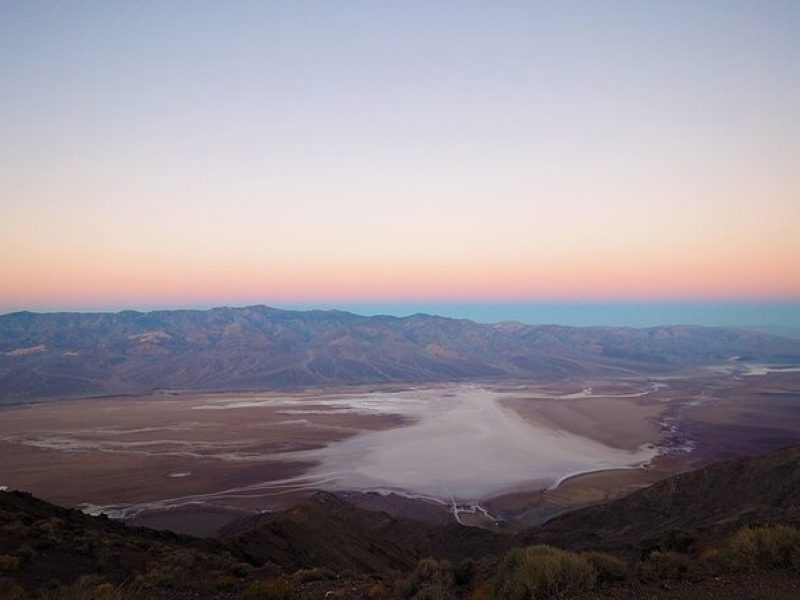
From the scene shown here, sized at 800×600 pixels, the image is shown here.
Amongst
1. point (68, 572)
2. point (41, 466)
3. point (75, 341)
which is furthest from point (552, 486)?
point (75, 341)

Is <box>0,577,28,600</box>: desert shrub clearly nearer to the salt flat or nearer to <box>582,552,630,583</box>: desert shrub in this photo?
<box>582,552,630,583</box>: desert shrub

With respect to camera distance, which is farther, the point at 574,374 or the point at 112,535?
the point at 574,374

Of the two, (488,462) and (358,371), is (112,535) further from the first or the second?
(358,371)

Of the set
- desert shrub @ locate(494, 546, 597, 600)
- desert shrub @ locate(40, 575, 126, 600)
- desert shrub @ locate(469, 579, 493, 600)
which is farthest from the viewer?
desert shrub @ locate(469, 579, 493, 600)

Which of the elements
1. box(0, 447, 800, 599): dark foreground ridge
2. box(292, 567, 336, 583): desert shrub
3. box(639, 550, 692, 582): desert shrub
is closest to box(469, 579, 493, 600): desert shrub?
box(0, 447, 800, 599): dark foreground ridge

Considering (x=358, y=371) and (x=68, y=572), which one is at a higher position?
(x=68, y=572)

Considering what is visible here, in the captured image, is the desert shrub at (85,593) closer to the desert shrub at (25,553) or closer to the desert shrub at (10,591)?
the desert shrub at (10,591)

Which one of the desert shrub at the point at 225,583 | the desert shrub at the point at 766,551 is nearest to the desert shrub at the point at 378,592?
the desert shrub at the point at 225,583
